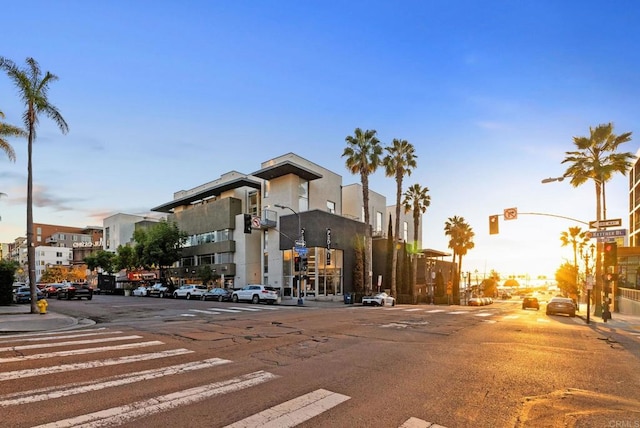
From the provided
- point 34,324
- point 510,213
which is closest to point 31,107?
point 34,324

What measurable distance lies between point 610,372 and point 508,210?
17116 mm

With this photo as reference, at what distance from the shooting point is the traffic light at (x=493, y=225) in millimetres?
23984

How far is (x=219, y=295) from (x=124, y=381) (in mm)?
34082

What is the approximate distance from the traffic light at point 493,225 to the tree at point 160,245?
144 ft

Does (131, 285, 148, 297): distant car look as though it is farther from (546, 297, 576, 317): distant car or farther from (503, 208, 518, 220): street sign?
(546, 297, 576, 317): distant car

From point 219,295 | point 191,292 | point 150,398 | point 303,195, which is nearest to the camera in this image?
point 150,398

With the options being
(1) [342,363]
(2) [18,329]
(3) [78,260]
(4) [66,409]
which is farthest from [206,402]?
(3) [78,260]

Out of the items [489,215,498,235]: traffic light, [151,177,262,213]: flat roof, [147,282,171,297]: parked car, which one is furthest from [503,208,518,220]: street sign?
[147,282,171,297]: parked car

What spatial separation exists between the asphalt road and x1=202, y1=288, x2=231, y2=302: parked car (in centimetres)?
2740

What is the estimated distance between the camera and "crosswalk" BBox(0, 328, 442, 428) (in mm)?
5473

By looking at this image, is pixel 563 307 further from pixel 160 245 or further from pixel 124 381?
pixel 160 245

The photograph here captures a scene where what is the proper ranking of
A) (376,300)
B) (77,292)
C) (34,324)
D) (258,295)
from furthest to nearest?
(77,292)
(376,300)
(258,295)
(34,324)

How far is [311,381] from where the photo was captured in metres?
7.46

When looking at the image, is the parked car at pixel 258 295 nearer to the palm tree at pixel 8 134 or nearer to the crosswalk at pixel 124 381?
the palm tree at pixel 8 134
